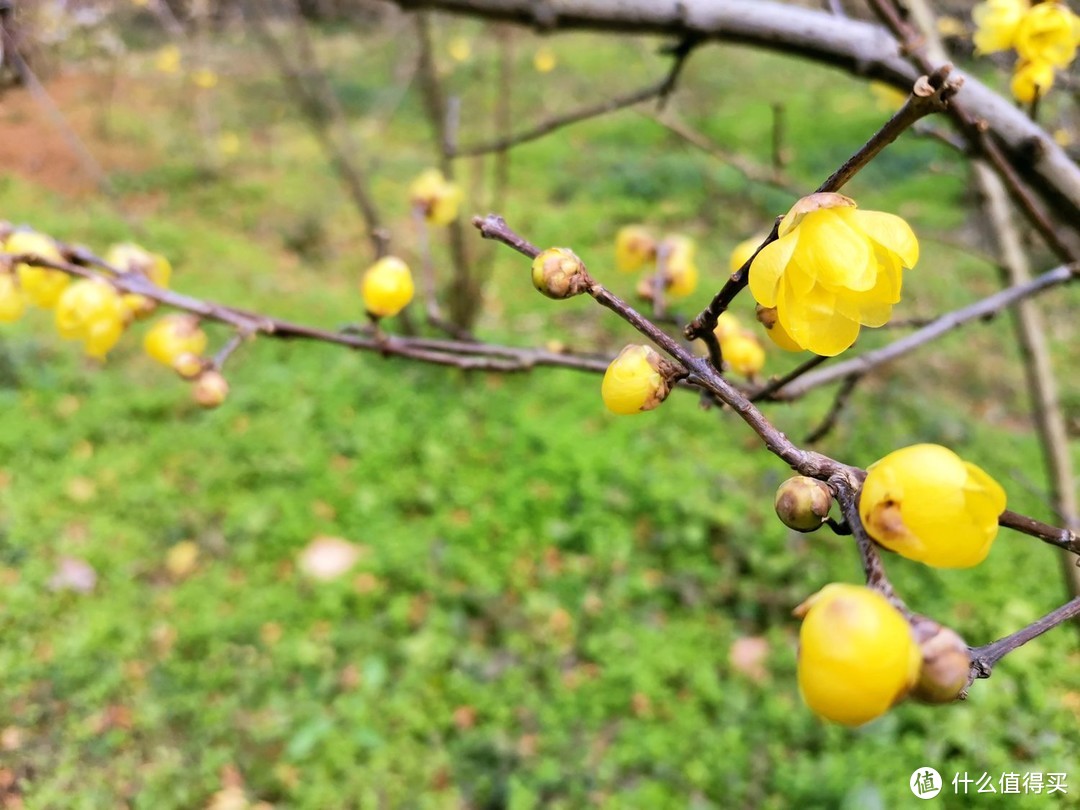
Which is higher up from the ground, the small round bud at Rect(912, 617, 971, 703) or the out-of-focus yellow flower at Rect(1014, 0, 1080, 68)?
the out-of-focus yellow flower at Rect(1014, 0, 1080, 68)

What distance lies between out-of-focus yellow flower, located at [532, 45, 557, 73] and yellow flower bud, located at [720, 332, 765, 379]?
6.58 meters

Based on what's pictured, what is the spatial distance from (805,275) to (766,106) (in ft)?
23.8

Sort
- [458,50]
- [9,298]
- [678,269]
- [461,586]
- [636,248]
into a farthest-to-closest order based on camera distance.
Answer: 1. [458,50]
2. [461,586]
3. [636,248]
4. [678,269]
5. [9,298]

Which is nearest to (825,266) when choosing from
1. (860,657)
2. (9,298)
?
(860,657)

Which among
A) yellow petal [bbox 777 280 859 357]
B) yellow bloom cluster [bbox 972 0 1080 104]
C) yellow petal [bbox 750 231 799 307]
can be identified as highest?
yellow bloom cluster [bbox 972 0 1080 104]

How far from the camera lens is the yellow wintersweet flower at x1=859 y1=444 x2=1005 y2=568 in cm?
45

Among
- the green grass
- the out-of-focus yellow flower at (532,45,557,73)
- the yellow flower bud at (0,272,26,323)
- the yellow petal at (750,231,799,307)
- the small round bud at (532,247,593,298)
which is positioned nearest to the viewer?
the yellow petal at (750,231,799,307)

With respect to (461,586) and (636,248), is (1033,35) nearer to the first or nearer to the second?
(636,248)

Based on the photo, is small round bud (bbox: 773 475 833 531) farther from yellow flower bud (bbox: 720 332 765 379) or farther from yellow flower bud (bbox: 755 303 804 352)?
yellow flower bud (bbox: 720 332 765 379)

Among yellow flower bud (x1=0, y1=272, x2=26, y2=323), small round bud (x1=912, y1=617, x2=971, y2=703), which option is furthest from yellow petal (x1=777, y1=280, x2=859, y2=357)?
yellow flower bud (x1=0, y1=272, x2=26, y2=323)

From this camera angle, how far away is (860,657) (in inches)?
15.7

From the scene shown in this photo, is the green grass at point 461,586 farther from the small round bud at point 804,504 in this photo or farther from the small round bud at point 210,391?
the small round bud at point 210,391

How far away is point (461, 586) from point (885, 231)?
7.18 ft

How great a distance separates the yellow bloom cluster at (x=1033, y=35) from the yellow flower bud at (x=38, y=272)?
134 centimetres
